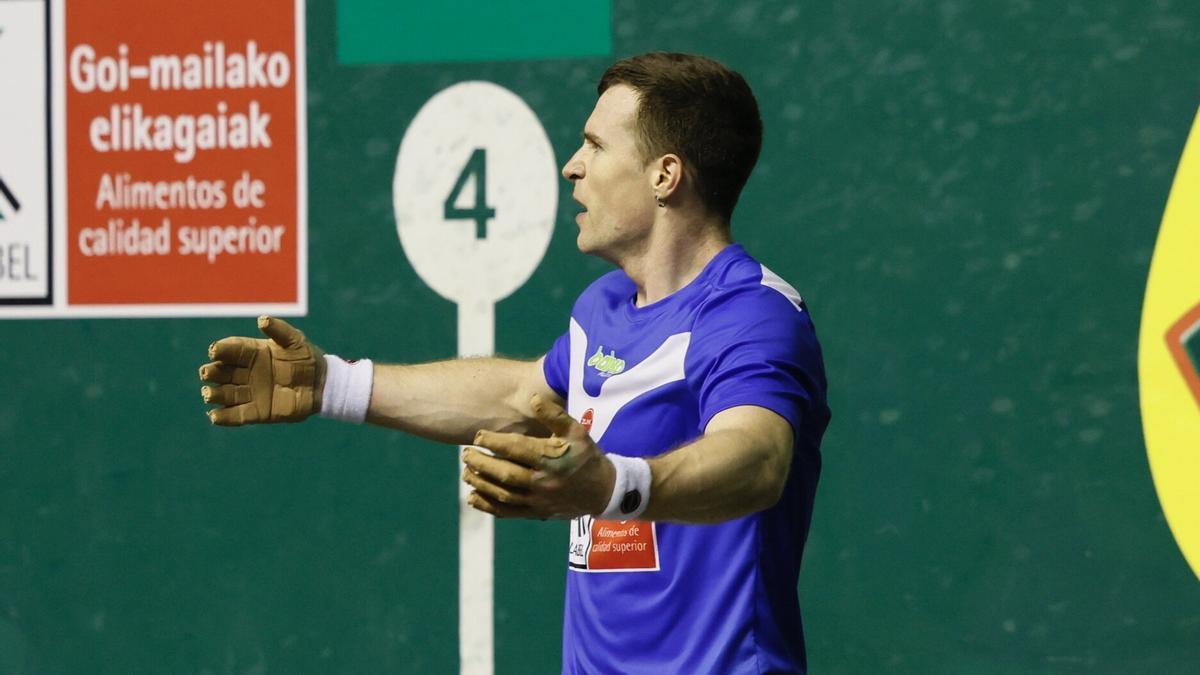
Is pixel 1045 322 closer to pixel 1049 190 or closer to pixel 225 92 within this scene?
pixel 1049 190

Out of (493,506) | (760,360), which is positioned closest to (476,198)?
(760,360)

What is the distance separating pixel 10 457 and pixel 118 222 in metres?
0.66

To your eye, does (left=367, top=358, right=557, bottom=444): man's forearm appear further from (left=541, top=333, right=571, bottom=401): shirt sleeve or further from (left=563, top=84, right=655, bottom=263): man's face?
(left=563, top=84, right=655, bottom=263): man's face

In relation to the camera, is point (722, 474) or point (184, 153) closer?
point (722, 474)

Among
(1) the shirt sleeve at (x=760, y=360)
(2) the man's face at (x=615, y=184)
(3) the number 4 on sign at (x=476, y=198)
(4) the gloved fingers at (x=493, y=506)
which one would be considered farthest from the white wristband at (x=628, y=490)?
(3) the number 4 on sign at (x=476, y=198)

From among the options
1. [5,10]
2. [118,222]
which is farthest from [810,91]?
[5,10]

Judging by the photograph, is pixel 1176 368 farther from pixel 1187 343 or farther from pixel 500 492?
pixel 500 492

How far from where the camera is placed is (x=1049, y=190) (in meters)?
3.80

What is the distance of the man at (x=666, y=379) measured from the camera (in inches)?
103

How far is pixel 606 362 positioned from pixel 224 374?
24.8 inches

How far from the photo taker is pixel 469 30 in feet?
13.6

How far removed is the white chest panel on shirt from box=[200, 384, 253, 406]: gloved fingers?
1.80 feet

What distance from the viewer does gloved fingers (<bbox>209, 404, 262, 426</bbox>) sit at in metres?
2.85

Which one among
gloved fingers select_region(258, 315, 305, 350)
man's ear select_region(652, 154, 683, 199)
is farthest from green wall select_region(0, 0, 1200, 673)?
gloved fingers select_region(258, 315, 305, 350)
